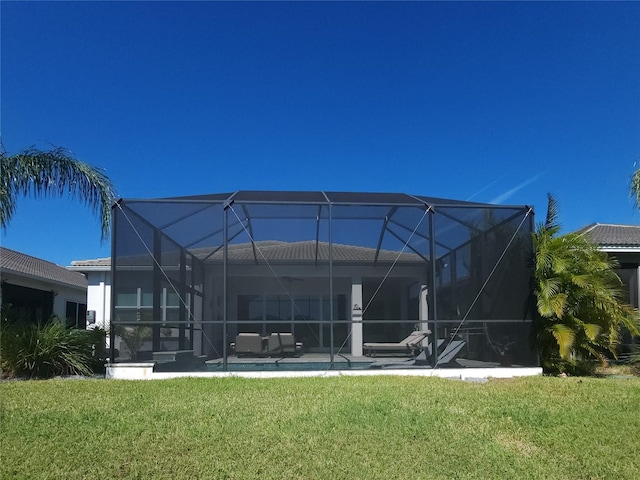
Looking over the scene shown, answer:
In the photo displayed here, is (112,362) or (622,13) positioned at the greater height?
(622,13)

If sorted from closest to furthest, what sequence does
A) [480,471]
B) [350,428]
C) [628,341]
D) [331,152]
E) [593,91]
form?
[480,471]
[350,428]
[593,91]
[628,341]
[331,152]

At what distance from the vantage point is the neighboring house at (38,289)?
58.9ft

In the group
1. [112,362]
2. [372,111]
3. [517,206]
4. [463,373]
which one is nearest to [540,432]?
[463,373]

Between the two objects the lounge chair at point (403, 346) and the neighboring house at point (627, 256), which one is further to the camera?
the neighboring house at point (627, 256)

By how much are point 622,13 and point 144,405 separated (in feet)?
40.6

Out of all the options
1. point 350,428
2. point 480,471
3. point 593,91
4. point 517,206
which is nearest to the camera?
point 480,471

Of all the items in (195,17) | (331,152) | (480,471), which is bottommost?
(480,471)

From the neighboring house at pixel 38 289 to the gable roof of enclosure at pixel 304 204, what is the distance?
7238 mm

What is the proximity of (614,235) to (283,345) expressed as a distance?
12.6 metres

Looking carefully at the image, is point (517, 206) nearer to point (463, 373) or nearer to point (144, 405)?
point (463, 373)

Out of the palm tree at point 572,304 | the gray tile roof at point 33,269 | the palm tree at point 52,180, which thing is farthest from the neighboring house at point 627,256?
the gray tile roof at point 33,269

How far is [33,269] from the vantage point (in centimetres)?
2056

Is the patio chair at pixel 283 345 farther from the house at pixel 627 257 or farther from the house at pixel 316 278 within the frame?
the house at pixel 627 257

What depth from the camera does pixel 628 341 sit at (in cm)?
1534
